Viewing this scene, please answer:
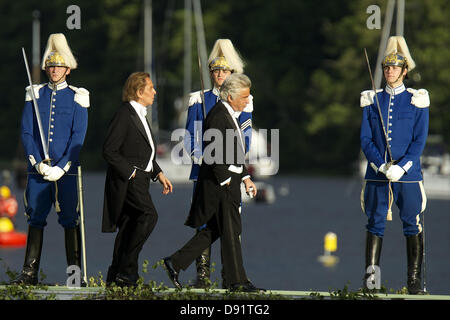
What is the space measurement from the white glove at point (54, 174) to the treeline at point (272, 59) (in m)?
41.5

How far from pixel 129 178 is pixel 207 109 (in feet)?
4.66

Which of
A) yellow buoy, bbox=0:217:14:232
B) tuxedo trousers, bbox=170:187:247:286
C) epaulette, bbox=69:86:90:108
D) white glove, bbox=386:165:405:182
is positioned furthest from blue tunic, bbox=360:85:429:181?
yellow buoy, bbox=0:217:14:232

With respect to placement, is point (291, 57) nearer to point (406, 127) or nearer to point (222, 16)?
point (222, 16)

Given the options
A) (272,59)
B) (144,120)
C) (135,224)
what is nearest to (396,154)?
(144,120)

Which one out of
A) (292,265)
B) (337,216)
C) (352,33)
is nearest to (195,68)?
(352,33)

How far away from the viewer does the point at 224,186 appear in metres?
8.79

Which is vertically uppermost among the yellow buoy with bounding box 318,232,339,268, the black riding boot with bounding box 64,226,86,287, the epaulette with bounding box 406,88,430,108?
the epaulette with bounding box 406,88,430,108

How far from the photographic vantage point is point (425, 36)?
51.1 metres

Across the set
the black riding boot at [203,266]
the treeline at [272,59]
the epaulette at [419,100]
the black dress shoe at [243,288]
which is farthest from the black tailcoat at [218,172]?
the treeline at [272,59]

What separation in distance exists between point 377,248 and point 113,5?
185 feet

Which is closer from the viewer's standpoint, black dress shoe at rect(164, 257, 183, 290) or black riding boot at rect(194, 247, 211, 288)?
black dress shoe at rect(164, 257, 183, 290)

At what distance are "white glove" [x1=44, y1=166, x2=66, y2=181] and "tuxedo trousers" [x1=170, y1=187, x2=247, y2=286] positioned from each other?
4.19ft

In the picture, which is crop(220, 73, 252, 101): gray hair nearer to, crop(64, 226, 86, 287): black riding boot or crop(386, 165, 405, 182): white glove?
crop(386, 165, 405, 182): white glove

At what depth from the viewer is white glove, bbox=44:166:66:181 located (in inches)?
361
